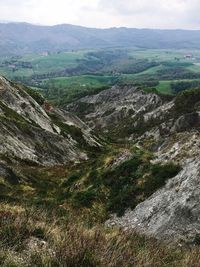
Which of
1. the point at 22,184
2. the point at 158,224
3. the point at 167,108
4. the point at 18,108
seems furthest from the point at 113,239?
the point at 167,108

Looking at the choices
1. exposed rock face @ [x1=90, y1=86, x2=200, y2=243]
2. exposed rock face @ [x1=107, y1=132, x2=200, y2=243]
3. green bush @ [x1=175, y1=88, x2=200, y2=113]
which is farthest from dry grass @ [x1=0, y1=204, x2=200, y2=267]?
green bush @ [x1=175, y1=88, x2=200, y2=113]

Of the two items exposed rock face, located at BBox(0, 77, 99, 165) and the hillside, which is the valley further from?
exposed rock face, located at BBox(0, 77, 99, 165)

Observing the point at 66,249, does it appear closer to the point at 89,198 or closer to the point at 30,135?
the point at 89,198

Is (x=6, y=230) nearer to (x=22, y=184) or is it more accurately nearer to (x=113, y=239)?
(x=113, y=239)

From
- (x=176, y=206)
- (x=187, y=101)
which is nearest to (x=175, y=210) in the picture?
(x=176, y=206)

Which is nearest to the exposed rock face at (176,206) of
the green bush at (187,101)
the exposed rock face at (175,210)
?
the exposed rock face at (175,210)
